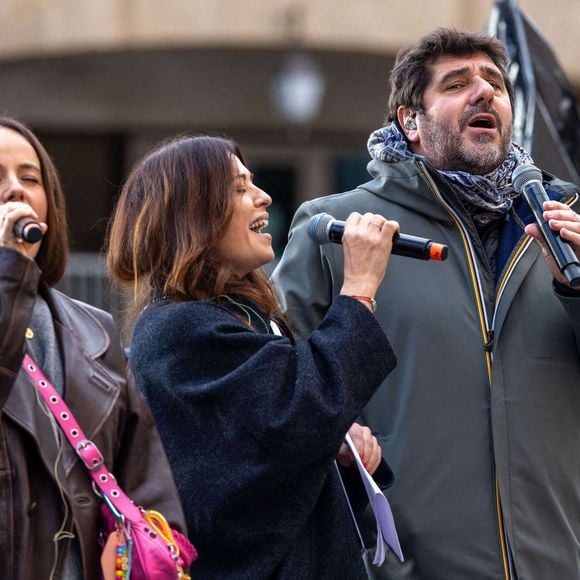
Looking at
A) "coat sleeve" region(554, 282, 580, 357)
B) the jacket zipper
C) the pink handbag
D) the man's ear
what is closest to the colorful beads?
the pink handbag

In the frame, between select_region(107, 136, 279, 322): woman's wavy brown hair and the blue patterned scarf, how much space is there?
657 millimetres

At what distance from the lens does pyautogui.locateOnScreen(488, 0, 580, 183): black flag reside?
524 centimetres

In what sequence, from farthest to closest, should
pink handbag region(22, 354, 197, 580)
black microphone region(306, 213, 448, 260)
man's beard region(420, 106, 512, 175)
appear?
man's beard region(420, 106, 512, 175) < black microphone region(306, 213, 448, 260) < pink handbag region(22, 354, 197, 580)

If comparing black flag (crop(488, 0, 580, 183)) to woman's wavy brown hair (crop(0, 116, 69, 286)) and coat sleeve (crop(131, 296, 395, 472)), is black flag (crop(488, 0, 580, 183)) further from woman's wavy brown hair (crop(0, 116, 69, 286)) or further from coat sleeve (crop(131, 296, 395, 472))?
woman's wavy brown hair (crop(0, 116, 69, 286))

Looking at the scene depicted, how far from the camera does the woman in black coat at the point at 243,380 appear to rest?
3.22 metres

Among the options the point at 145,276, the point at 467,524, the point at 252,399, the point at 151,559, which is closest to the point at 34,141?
the point at 145,276

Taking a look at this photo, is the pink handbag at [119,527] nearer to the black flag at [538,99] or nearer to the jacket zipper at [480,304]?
the jacket zipper at [480,304]

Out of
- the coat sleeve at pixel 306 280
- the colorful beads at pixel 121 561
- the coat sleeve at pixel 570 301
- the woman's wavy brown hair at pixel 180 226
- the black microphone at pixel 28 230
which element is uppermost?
the black microphone at pixel 28 230

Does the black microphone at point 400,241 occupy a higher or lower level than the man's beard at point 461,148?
lower

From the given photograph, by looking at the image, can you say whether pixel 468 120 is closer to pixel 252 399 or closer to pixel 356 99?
pixel 252 399

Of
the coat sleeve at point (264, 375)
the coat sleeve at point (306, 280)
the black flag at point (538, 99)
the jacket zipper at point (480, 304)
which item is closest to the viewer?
the coat sleeve at point (264, 375)

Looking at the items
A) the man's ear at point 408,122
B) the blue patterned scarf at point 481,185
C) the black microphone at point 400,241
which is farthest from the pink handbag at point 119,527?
the man's ear at point 408,122

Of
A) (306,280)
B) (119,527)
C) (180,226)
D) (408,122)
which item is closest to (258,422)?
(119,527)

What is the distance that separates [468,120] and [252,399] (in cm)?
132
